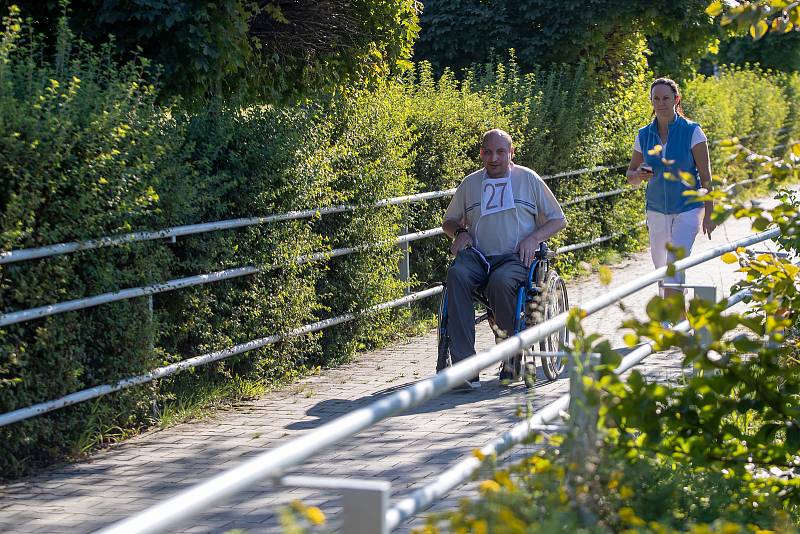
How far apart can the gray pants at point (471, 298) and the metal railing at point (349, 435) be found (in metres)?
3.93

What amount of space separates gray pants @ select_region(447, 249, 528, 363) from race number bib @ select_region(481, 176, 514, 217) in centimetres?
41

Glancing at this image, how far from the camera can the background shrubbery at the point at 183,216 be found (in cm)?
648

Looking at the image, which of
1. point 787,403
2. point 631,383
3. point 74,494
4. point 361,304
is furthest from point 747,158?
point 361,304

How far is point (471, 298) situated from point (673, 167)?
200 cm

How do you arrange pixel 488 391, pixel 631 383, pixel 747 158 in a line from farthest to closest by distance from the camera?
pixel 488 391, pixel 747 158, pixel 631 383

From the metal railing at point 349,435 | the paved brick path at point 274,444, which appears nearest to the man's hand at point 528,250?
the paved brick path at point 274,444

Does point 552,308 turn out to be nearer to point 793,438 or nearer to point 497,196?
point 497,196

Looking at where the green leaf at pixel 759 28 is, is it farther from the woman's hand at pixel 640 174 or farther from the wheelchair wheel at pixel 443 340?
the woman's hand at pixel 640 174

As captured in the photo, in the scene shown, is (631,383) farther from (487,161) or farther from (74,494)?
(487,161)

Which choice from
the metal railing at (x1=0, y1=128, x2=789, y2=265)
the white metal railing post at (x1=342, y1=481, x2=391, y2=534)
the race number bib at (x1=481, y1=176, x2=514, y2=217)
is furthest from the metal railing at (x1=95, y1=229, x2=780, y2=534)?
the race number bib at (x1=481, y1=176, x2=514, y2=217)

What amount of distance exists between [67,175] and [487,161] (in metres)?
3.18

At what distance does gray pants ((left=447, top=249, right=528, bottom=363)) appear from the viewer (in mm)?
8336

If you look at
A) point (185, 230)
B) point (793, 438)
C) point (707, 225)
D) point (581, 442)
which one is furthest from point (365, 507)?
point (707, 225)

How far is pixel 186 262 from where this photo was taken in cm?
779
